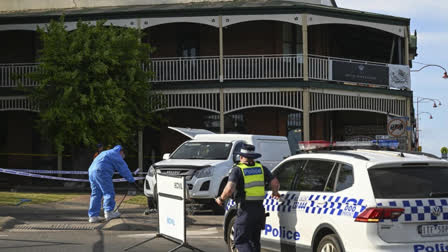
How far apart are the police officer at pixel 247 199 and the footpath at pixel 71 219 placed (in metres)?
5.31

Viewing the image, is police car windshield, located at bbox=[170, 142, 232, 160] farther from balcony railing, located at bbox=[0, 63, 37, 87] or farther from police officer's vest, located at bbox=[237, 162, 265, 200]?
balcony railing, located at bbox=[0, 63, 37, 87]

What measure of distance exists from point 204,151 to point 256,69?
29.8 ft

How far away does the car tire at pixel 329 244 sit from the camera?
770cm

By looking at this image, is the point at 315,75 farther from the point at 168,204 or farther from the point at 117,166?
the point at 168,204

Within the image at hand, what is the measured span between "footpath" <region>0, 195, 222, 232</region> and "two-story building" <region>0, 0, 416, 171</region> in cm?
811

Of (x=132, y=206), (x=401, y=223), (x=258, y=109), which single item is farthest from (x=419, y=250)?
(x=258, y=109)

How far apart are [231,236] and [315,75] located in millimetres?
17017

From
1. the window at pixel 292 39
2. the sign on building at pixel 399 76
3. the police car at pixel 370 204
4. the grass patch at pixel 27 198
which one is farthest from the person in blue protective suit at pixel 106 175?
the sign on building at pixel 399 76

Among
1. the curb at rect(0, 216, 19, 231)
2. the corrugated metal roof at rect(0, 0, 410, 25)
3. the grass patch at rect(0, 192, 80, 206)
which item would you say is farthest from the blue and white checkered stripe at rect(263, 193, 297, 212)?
→ the corrugated metal roof at rect(0, 0, 410, 25)

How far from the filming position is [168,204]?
33.7ft

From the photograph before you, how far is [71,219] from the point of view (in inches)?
615

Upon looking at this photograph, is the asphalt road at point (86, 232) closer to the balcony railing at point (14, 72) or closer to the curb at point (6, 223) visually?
the curb at point (6, 223)

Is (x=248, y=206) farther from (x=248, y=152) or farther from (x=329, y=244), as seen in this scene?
(x=329, y=244)

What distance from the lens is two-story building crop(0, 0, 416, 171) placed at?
25719mm
